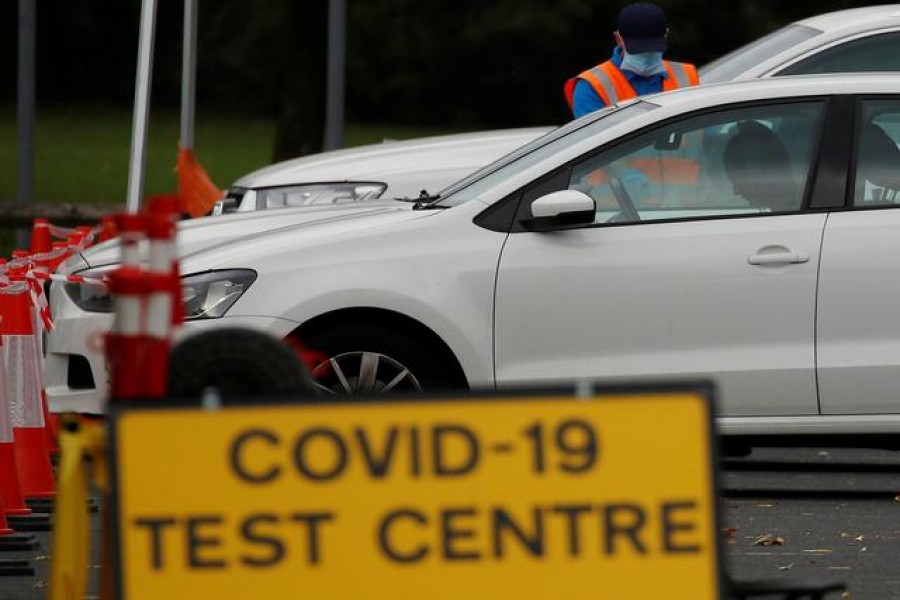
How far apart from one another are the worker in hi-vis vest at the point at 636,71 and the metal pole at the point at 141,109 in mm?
4170

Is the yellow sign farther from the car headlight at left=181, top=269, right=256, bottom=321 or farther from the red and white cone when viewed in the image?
the car headlight at left=181, top=269, right=256, bottom=321

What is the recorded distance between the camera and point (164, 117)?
59.9 m

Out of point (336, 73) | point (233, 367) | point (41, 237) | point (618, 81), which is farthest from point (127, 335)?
point (336, 73)

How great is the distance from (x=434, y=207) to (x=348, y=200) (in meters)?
2.33

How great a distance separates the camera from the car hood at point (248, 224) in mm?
8867

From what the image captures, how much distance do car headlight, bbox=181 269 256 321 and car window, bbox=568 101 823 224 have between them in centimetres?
131

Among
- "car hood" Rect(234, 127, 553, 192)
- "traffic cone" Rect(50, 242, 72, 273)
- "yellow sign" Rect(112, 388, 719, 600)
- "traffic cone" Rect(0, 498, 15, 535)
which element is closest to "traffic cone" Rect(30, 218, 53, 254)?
"traffic cone" Rect(50, 242, 72, 273)

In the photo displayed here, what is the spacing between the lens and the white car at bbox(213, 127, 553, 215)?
11.2 m

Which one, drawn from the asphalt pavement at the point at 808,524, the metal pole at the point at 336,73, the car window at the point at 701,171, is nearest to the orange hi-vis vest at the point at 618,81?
the asphalt pavement at the point at 808,524

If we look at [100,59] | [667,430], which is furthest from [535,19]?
[667,430]

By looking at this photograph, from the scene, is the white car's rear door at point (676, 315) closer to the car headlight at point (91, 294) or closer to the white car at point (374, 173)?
the car headlight at point (91, 294)

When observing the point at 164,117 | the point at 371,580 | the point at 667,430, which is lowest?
the point at 371,580

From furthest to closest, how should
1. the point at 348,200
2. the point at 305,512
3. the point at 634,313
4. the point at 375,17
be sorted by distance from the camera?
1. the point at 375,17
2. the point at 348,200
3. the point at 634,313
4. the point at 305,512

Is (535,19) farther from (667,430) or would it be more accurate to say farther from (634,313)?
(667,430)
